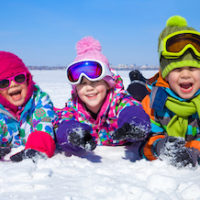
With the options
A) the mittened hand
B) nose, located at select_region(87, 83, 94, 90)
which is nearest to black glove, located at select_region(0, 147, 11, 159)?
nose, located at select_region(87, 83, 94, 90)

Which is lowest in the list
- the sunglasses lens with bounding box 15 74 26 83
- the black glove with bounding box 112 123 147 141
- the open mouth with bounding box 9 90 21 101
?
the black glove with bounding box 112 123 147 141

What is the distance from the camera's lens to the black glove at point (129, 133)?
207 cm

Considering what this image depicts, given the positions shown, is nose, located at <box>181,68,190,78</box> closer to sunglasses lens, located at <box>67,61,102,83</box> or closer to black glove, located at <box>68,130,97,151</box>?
sunglasses lens, located at <box>67,61,102,83</box>

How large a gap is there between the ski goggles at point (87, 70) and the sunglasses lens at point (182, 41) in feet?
2.32

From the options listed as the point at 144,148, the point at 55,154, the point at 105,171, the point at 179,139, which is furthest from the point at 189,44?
the point at 55,154

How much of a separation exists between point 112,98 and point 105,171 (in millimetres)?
877

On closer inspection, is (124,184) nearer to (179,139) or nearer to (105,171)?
(105,171)

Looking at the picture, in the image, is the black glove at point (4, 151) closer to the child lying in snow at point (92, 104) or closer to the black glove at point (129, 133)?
the child lying in snow at point (92, 104)

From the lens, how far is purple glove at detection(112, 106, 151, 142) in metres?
2.08


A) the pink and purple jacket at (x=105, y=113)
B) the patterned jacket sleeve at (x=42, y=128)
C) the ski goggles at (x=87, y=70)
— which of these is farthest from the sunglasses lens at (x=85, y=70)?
the patterned jacket sleeve at (x=42, y=128)

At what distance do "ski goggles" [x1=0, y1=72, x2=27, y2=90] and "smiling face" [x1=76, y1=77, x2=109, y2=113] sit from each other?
2.00ft

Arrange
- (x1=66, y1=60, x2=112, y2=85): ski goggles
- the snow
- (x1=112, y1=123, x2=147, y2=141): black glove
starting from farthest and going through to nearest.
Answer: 1. (x1=66, y1=60, x2=112, y2=85): ski goggles
2. (x1=112, y1=123, x2=147, y2=141): black glove
3. the snow

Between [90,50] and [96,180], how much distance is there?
142 cm

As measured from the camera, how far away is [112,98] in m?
2.73
